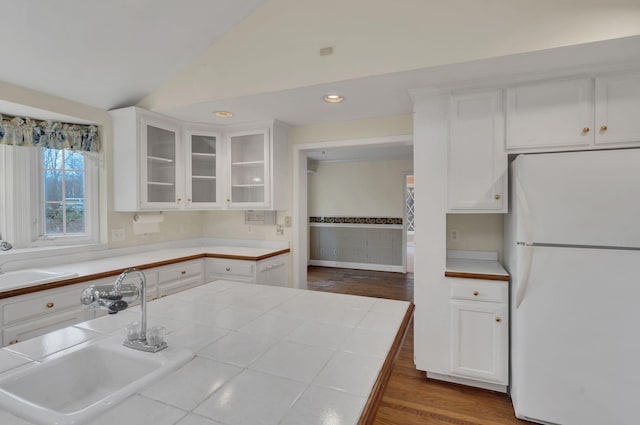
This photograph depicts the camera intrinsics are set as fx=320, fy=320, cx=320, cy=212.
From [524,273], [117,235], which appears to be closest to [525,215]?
[524,273]

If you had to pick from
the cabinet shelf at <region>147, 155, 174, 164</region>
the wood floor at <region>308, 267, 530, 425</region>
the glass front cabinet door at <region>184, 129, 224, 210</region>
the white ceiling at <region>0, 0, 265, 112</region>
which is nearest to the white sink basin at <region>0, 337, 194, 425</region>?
the wood floor at <region>308, 267, 530, 425</region>

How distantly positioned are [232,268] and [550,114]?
2840 mm

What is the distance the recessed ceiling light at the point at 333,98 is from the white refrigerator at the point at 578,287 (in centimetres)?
135

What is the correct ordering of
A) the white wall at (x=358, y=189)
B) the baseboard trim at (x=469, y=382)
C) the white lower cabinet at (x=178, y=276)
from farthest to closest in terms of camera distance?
the white wall at (x=358, y=189)
the white lower cabinet at (x=178, y=276)
the baseboard trim at (x=469, y=382)

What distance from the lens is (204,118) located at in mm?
3156

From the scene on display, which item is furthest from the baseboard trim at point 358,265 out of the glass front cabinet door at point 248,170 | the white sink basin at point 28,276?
the white sink basin at point 28,276

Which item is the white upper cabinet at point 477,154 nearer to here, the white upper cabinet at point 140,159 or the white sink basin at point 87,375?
the white sink basin at point 87,375

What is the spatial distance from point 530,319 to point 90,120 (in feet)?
12.1

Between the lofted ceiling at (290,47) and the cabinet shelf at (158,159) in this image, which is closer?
the lofted ceiling at (290,47)

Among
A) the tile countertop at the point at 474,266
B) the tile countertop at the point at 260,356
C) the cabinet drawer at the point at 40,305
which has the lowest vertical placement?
the cabinet drawer at the point at 40,305

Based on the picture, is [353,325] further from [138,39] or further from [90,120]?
[90,120]

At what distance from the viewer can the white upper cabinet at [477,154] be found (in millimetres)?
2189

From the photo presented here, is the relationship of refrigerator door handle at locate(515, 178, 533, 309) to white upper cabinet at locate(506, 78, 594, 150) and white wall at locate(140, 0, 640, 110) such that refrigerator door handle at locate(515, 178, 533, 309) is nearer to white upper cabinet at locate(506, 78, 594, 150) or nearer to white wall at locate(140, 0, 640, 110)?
white upper cabinet at locate(506, 78, 594, 150)

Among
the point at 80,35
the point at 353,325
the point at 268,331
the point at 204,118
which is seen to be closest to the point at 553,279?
the point at 353,325
